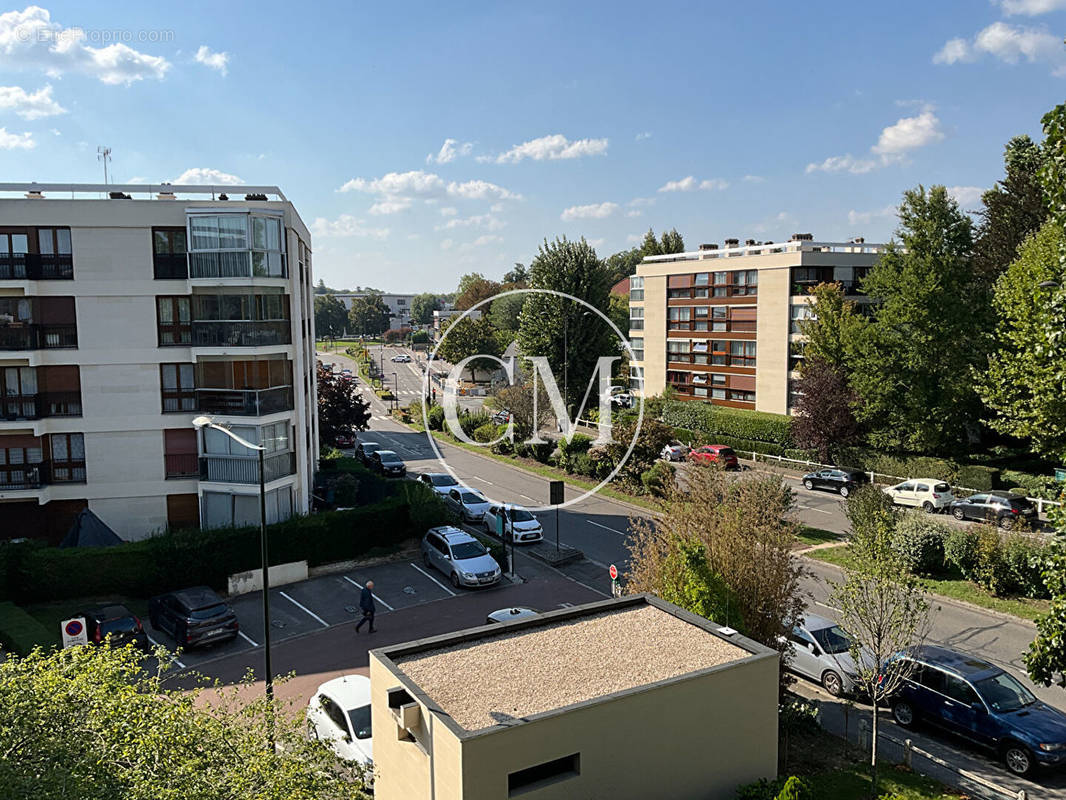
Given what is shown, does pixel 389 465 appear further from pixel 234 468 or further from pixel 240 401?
pixel 240 401

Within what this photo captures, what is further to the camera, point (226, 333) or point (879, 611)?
Answer: point (226, 333)

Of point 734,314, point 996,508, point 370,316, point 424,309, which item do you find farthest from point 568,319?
point 424,309

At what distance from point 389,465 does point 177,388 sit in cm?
1681

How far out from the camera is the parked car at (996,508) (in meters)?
29.9

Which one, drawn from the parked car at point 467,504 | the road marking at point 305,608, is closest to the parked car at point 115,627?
the road marking at point 305,608

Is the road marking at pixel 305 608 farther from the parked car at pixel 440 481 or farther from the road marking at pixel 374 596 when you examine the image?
the parked car at pixel 440 481

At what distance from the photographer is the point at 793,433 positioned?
43.2 m

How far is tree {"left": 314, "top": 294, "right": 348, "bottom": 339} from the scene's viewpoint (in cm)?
16512

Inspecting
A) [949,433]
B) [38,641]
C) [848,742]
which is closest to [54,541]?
[38,641]

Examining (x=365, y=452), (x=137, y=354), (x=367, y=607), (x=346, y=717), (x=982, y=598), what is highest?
(x=137, y=354)

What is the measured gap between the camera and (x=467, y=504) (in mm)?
32812

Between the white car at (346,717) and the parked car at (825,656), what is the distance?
9.17 metres

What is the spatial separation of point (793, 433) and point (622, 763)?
3528 centimetres

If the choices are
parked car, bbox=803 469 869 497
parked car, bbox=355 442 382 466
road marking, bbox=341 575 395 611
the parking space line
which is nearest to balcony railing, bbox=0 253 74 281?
road marking, bbox=341 575 395 611
